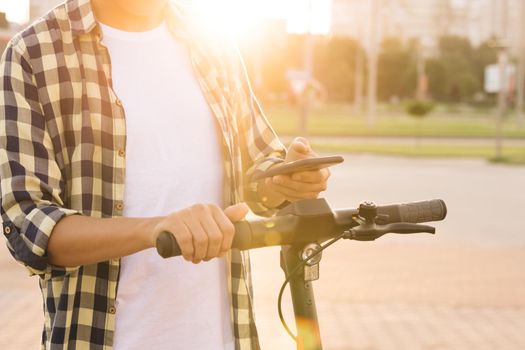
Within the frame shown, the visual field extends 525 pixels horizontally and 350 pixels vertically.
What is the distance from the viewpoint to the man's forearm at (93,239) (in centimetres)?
151

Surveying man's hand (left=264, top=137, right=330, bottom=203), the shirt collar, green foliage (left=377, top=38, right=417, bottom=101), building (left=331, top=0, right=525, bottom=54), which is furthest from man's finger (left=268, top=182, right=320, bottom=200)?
building (left=331, top=0, right=525, bottom=54)

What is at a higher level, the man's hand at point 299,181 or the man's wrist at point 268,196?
the man's hand at point 299,181

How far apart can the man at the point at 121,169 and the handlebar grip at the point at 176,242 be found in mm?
186

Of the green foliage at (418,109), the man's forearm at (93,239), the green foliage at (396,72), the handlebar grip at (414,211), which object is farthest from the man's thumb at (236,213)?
the green foliage at (396,72)

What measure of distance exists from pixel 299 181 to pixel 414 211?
23 cm

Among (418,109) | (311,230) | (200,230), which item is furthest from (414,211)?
(418,109)

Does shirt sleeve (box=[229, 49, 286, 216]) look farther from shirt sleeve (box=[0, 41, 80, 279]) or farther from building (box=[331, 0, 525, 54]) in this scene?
building (box=[331, 0, 525, 54])

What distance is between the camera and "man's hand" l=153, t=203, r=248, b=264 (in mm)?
1362

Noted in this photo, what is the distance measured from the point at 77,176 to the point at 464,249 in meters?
8.94

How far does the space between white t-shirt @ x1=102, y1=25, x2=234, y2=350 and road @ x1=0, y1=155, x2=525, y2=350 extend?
421 centimetres

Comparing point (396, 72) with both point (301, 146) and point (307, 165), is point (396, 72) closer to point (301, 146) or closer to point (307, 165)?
point (301, 146)

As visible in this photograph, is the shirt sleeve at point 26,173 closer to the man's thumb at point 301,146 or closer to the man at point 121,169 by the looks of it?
the man at point 121,169

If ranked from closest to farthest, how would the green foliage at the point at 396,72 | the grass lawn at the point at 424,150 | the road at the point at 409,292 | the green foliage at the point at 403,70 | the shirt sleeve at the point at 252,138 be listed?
the shirt sleeve at the point at 252,138 < the road at the point at 409,292 < the grass lawn at the point at 424,150 < the green foliage at the point at 403,70 < the green foliage at the point at 396,72

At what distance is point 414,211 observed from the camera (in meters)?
1.66
